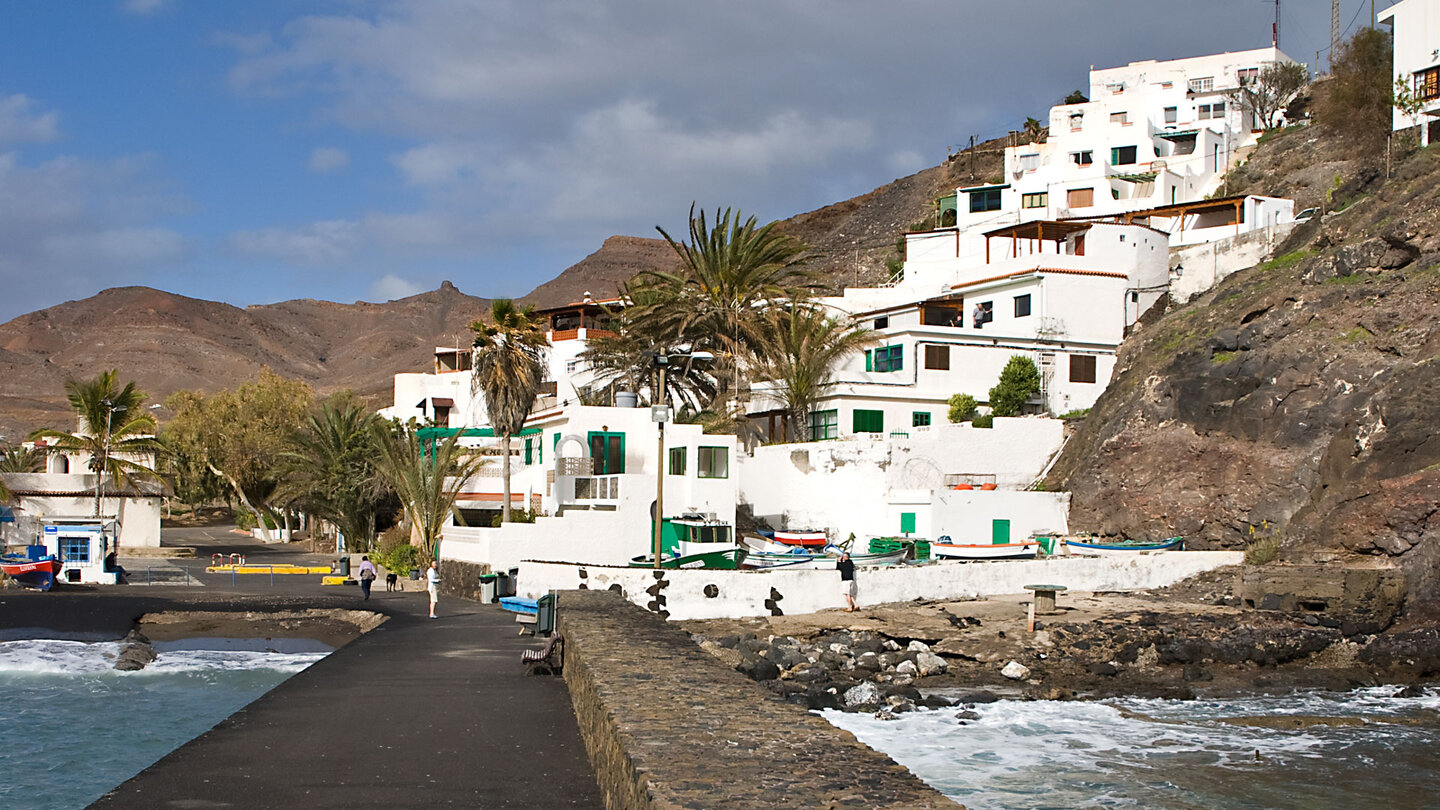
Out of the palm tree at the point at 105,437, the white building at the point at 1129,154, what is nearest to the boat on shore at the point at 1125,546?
the white building at the point at 1129,154

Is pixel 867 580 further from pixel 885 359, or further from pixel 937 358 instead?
pixel 885 359

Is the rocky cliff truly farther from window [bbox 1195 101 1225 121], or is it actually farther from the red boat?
window [bbox 1195 101 1225 121]

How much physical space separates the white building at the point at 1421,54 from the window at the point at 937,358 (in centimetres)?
2129

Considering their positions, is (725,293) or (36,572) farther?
(725,293)

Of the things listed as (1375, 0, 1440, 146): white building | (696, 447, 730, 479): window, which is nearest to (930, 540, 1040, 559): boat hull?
(696, 447, 730, 479): window

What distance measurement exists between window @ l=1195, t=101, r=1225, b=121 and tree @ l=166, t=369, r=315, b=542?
201 ft

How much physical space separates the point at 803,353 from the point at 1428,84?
94.8 ft

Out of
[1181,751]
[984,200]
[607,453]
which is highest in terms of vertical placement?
[984,200]

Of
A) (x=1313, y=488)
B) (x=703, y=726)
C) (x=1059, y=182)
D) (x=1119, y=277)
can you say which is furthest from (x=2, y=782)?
(x=1059, y=182)

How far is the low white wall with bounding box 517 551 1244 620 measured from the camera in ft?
90.4

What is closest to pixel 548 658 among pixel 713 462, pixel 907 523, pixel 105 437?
pixel 713 462

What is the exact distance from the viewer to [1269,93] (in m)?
83.6

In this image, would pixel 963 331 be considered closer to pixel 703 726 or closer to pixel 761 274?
pixel 761 274

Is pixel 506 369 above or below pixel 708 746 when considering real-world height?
above
